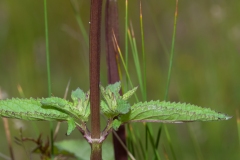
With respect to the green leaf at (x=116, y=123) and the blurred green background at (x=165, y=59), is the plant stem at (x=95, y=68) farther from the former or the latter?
the blurred green background at (x=165, y=59)

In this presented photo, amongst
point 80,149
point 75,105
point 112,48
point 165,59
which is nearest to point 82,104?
point 75,105

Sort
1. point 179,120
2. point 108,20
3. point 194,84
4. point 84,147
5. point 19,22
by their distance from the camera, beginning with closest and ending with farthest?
→ point 179,120 → point 108,20 → point 84,147 → point 194,84 → point 19,22

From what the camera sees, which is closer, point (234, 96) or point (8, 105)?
point (8, 105)

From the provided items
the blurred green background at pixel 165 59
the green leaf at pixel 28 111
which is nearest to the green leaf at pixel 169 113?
the green leaf at pixel 28 111

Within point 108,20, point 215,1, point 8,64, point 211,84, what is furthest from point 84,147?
point 215,1

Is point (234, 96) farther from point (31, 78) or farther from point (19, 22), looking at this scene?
point (19, 22)

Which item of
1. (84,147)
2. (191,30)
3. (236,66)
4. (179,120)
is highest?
(191,30)

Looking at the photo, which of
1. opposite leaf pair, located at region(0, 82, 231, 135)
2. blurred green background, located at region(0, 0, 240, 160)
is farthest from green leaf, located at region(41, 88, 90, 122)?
blurred green background, located at region(0, 0, 240, 160)
